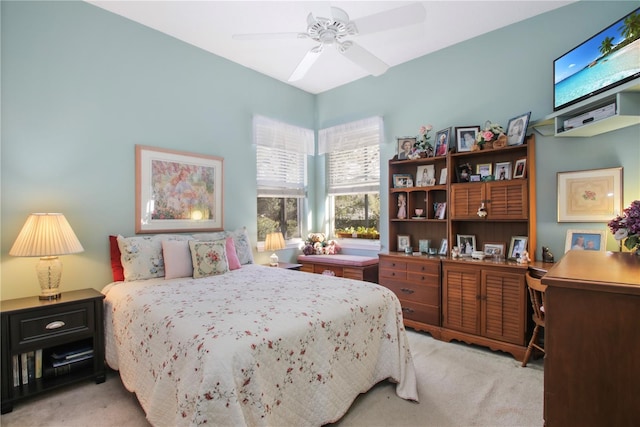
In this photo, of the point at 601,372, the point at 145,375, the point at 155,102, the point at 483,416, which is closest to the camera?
the point at 601,372

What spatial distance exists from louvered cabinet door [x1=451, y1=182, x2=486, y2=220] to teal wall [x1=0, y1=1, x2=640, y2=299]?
524 millimetres

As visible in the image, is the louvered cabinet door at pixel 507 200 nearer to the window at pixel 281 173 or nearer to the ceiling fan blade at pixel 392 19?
the ceiling fan blade at pixel 392 19

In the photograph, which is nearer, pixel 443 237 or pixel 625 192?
pixel 625 192

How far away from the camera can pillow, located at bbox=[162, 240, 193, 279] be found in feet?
9.53

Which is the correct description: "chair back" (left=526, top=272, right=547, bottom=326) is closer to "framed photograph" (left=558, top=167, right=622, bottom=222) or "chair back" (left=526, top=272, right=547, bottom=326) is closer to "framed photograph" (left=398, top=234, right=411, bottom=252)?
"framed photograph" (left=558, top=167, right=622, bottom=222)

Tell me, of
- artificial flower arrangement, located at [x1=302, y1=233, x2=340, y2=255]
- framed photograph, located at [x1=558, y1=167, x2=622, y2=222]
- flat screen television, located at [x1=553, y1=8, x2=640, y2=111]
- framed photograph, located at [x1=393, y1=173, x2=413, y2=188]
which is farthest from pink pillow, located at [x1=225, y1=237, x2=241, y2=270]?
flat screen television, located at [x1=553, y1=8, x2=640, y2=111]

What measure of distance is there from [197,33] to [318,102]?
2102 millimetres

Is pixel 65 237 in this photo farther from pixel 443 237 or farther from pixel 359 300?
pixel 443 237

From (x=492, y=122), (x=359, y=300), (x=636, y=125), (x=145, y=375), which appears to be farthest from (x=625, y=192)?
(x=145, y=375)

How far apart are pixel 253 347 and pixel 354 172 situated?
137 inches

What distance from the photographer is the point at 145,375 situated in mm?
1907

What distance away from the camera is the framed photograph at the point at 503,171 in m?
3.24

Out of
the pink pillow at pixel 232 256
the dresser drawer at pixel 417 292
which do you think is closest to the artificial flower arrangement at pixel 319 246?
the dresser drawer at pixel 417 292

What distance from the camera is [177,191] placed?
136 inches
